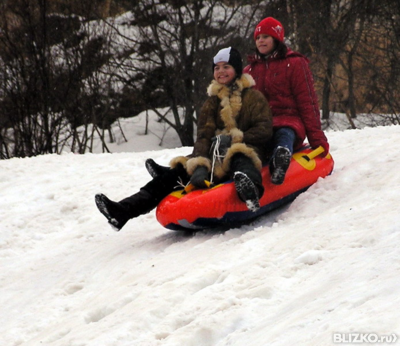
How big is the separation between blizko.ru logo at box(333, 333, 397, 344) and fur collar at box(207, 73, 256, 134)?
2427 millimetres

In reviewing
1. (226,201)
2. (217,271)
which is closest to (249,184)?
(226,201)

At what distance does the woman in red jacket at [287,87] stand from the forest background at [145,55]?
766 cm

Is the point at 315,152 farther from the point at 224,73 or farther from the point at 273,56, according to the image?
the point at 224,73

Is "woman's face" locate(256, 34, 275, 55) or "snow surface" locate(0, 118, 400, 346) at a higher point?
"woman's face" locate(256, 34, 275, 55)

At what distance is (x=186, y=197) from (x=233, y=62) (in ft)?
3.67

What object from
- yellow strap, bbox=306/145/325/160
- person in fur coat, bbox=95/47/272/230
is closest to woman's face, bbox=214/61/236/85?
person in fur coat, bbox=95/47/272/230

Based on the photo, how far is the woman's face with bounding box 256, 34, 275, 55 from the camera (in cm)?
448

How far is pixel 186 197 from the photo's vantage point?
3.95 meters

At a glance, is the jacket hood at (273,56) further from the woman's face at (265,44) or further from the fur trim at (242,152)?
the fur trim at (242,152)

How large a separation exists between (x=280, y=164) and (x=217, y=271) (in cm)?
119

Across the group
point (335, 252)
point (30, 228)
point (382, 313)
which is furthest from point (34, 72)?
point (382, 313)

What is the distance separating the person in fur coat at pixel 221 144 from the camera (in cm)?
399

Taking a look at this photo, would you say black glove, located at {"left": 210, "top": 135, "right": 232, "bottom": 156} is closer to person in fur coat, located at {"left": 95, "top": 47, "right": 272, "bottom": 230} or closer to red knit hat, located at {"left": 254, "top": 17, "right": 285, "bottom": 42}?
person in fur coat, located at {"left": 95, "top": 47, "right": 272, "bottom": 230}

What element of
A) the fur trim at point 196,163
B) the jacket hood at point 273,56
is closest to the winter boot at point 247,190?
the fur trim at point 196,163
